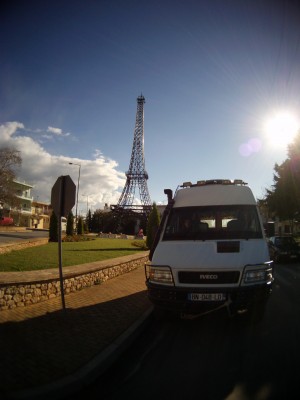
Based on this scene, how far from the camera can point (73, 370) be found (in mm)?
3820

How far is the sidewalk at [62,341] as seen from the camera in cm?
353

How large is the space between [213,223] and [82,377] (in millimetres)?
3684

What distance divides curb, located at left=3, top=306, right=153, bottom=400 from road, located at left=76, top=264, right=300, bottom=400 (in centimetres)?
9

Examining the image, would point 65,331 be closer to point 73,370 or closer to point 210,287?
point 73,370

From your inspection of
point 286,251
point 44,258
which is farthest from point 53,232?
point 286,251

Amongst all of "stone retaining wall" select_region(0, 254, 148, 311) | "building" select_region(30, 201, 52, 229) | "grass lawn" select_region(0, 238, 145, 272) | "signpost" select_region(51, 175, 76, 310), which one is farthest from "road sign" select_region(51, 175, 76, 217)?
"building" select_region(30, 201, 52, 229)

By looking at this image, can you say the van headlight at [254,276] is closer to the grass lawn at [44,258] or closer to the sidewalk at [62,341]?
the sidewalk at [62,341]

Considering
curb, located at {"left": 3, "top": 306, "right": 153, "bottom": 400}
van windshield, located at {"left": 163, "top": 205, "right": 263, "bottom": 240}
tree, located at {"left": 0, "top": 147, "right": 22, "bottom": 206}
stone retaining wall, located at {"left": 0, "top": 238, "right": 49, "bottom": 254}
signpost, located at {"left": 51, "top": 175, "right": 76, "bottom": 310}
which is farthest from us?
tree, located at {"left": 0, "top": 147, "right": 22, "bottom": 206}

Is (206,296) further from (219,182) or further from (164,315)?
(219,182)

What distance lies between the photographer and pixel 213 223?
644 centimetres

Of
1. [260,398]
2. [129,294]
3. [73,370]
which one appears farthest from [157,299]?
[129,294]

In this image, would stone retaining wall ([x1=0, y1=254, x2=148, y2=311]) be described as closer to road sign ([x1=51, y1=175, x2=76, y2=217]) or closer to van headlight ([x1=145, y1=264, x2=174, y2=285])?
road sign ([x1=51, y1=175, x2=76, y2=217])

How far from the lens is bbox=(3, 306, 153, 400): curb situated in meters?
3.28

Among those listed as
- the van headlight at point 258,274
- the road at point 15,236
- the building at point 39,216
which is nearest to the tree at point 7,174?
the road at point 15,236
